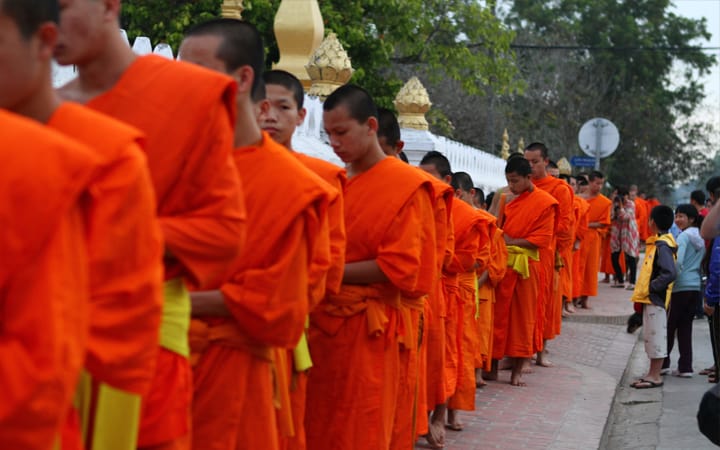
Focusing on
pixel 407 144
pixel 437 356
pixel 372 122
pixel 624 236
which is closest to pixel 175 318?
pixel 372 122

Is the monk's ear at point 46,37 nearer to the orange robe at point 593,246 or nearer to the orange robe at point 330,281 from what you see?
the orange robe at point 330,281

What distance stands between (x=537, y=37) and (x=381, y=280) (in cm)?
4384

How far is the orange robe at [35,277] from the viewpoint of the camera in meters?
2.21

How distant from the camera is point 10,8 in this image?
2.53 metres

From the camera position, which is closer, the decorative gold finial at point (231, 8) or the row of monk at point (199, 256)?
the row of monk at point (199, 256)

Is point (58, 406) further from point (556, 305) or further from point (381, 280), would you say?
point (556, 305)

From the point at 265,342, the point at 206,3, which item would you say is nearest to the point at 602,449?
the point at 265,342

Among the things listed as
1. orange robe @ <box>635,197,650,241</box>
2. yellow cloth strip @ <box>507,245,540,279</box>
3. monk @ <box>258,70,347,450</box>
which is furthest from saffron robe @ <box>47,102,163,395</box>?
orange robe @ <box>635,197,650,241</box>

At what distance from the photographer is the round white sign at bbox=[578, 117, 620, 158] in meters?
21.0

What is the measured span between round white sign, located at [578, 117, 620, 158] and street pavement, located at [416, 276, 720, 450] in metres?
7.45

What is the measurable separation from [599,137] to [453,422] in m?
13.3

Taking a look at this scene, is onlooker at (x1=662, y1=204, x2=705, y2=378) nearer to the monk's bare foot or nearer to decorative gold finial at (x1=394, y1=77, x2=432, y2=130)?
decorative gold finial at (x1=394, y1=77, x2=432, y2=130)

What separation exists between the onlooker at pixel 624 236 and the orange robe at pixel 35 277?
64.2 feet

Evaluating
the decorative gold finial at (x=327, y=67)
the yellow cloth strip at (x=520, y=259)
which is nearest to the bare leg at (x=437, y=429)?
the decorative gold finial at (x=327, y=67)
